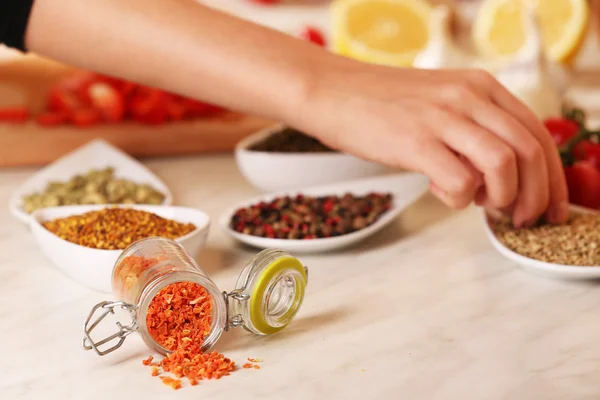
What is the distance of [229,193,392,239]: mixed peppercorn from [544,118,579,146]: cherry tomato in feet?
1.22

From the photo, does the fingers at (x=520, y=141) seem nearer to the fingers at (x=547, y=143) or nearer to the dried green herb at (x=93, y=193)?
the fingers at (x=547, y=143)

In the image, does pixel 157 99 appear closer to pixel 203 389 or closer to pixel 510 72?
pixel 510 72

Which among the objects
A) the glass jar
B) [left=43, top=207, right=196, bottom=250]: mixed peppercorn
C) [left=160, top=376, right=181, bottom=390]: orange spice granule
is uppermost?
the glass jar

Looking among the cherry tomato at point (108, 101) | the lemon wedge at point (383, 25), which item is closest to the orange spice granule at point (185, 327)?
the cherry tomato at point (108, 101)

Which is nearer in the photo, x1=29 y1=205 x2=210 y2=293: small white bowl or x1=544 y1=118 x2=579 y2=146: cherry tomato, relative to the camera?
x1=29 y1=205 x2=210 y2=293: small white bowl

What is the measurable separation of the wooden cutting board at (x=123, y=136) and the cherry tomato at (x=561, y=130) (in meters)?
0.61

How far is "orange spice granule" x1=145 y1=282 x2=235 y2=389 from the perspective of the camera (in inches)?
30.4

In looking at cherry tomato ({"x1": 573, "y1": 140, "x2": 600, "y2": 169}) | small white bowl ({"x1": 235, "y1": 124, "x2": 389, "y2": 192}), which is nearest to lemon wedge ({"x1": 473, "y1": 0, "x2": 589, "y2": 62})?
cherry tomato ({"x1": 573, "y1": 140, "x2": 600, "y2": 169})

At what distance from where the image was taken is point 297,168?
4.27 ft

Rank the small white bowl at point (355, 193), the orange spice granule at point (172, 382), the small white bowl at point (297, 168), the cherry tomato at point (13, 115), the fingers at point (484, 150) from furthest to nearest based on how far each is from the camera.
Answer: the cherry tomato at point (13, 115)
the small white bowl at point (297, 168)
the small white bowl at point (355, 193)
the fingers at point (484, 150)
the orange spice granule at point (172, 382)

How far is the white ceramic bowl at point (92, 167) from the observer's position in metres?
1.30

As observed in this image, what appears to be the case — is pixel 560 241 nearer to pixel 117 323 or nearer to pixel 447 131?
pixel 447 131

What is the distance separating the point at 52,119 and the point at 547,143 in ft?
3.42

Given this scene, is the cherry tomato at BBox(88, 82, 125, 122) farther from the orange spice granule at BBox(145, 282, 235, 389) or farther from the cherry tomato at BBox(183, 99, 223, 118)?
the orange spice granule at BBox(145, 282, 235, 389)
